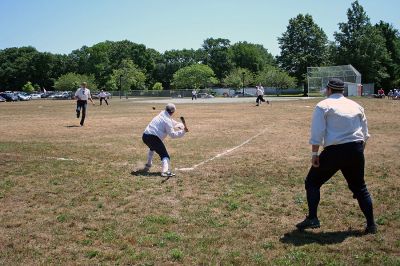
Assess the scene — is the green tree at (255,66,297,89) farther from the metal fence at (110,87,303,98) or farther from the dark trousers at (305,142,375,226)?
the dark trousers at (305,142,375,226)

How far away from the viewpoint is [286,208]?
6770 millimetres

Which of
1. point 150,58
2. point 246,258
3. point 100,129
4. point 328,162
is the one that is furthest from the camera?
point 150,58

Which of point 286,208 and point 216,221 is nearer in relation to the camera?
point 216,221

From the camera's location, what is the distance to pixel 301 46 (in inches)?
3494

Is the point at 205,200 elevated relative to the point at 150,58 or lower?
lower

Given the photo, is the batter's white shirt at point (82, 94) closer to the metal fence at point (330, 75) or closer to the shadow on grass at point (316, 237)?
the shadow on grass at point (316, 237)

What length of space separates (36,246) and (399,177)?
23.3 ft

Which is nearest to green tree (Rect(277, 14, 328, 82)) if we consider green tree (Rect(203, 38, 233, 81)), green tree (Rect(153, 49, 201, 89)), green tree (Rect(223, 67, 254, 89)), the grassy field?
green tree (Rect(223, 67, 254, 89))

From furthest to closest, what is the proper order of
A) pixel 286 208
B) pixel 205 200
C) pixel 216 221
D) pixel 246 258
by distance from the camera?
pixel 205 200 → pixel 286 208 → pixel 216 221 → pixel 246 258

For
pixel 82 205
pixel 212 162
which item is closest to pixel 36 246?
pixel 82 205

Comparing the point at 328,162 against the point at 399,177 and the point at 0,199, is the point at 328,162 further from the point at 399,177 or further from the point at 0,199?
the point at 0,199

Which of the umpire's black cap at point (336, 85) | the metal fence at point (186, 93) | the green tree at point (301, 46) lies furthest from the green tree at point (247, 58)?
the umpire's black cap at point (336, 85)

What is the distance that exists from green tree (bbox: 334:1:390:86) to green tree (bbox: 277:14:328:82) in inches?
147

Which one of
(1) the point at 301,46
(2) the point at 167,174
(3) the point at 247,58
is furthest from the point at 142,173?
(3) the point at 247,58
